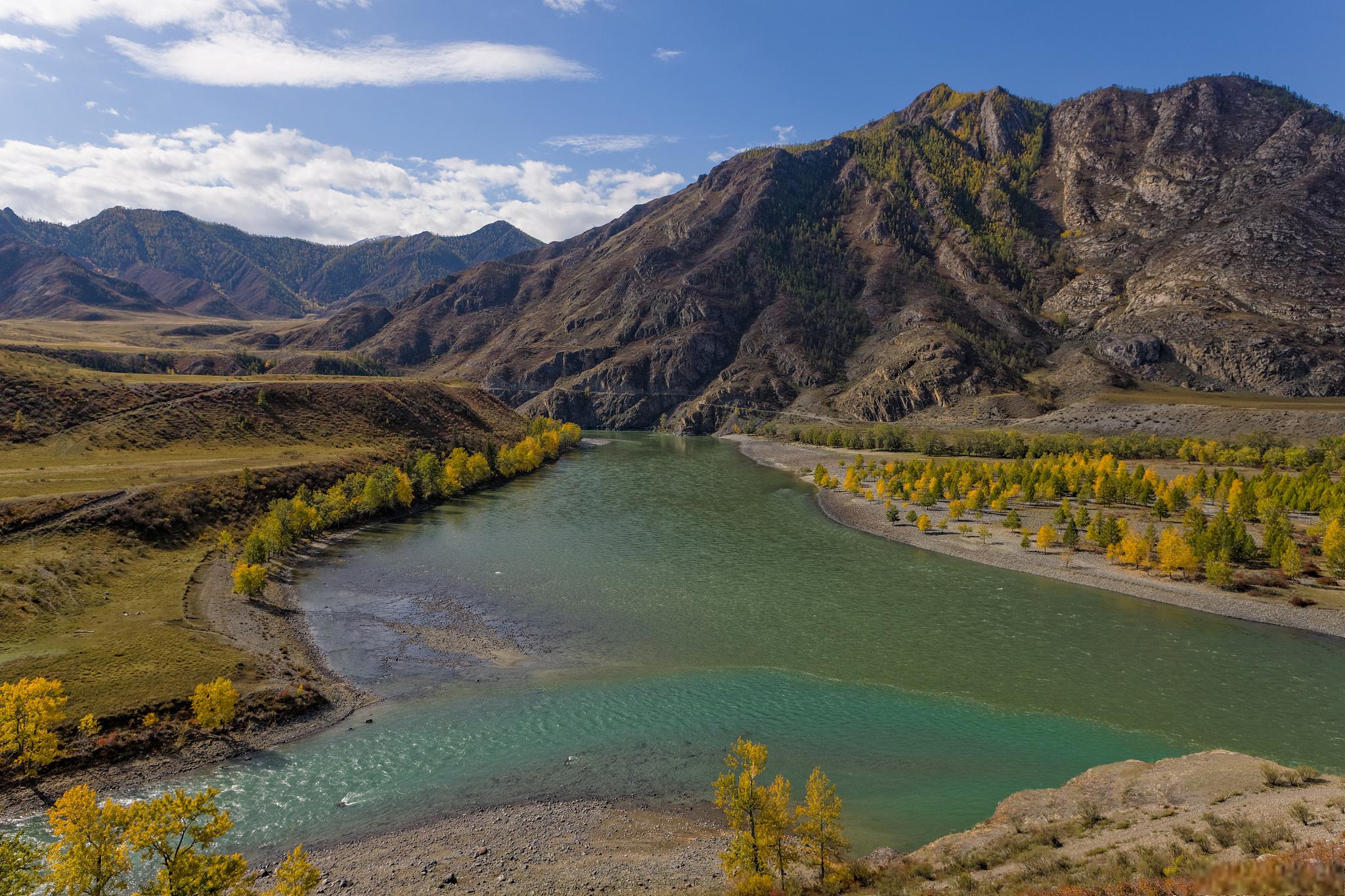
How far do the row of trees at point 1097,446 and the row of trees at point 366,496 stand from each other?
95215 millimetres

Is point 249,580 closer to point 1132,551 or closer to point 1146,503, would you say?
point 1132,551

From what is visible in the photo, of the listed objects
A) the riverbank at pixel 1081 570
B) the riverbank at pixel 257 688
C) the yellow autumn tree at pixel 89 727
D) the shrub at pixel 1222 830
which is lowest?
the riverbank at pixel 257 688

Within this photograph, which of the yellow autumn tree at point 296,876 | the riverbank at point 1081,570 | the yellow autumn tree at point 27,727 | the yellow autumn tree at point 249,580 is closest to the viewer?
the yellow autumn tree at point 296,876

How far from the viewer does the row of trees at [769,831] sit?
2217 cm

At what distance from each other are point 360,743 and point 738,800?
2446 cm

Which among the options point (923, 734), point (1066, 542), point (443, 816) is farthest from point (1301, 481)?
point (443, 816)

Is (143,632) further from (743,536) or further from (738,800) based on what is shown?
(743,536)

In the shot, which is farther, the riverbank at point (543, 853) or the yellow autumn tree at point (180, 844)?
the riverbank at point (543, 853)

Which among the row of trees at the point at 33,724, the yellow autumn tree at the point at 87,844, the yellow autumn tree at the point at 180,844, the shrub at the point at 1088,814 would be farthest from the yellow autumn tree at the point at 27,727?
the shrub at the point at 1088,814

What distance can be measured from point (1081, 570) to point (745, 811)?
62.6 metres

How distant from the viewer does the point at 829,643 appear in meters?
51.8

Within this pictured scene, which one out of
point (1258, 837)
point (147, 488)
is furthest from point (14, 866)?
point (147, 488)

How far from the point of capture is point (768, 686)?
44281mm

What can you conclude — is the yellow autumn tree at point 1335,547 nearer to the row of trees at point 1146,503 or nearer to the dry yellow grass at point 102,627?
the row of trees at point 1146,503
